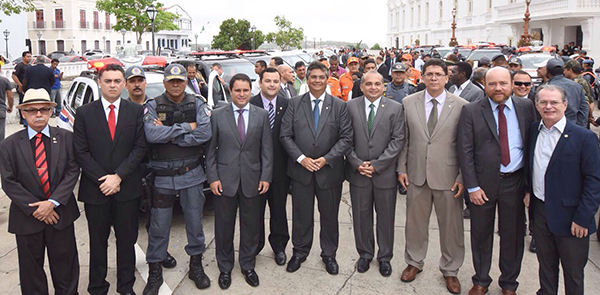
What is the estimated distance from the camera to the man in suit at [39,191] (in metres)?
3.63

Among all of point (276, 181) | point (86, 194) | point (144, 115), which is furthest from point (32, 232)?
point (276, 181)

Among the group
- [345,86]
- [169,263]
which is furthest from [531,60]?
[169,263]

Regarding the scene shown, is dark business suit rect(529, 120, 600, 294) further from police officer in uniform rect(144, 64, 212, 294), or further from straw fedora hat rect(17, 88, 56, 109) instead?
straw fedora hat rect(17, 88, 56, 109)

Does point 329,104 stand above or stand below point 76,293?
above

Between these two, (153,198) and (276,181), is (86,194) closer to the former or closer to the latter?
(153,198)

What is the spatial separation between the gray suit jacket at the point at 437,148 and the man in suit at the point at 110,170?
2.61m

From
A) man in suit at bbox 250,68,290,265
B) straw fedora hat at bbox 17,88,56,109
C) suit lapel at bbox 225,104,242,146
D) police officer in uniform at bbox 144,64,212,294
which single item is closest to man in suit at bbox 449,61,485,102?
man in suit at bbox 250,68,290,265

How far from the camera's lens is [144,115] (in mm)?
4223

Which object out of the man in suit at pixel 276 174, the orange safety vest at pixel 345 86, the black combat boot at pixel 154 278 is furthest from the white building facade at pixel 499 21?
the black combat boot at pixel 154 278

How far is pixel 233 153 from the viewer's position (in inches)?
172

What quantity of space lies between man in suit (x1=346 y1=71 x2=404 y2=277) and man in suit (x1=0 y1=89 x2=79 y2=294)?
2.65 meters

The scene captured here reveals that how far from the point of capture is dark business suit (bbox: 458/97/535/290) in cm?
399

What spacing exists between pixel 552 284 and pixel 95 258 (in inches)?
159

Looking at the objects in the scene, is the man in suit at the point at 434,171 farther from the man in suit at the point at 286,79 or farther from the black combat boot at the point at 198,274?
the man in suit at the point at 286,79
